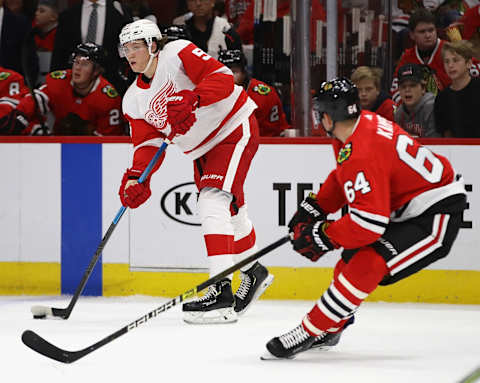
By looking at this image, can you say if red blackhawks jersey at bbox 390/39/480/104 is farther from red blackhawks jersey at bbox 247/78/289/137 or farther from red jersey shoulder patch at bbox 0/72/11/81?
red jersey shoulder patch at bbox 0/72/11/81

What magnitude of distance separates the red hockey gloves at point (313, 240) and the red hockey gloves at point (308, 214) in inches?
5.0

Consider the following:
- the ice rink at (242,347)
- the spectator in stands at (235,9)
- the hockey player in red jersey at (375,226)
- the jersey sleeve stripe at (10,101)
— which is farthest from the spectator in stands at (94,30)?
the hockey player in red jersey at (375,226)

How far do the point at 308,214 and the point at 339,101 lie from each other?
40 centimetres

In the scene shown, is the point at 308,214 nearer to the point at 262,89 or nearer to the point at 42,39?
the point at 262,89

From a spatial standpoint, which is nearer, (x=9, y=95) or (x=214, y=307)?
(x=214, y=307)

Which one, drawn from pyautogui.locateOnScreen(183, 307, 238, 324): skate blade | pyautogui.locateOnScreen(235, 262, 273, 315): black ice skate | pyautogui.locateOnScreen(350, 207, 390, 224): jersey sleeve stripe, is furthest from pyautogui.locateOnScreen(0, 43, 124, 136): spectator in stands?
pyautogui.locateOnScreen(350, 207, 390, 224): jersey sleeve stripe

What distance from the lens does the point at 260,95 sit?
4492 millimetres

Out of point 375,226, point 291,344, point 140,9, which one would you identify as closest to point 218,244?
point 291,344

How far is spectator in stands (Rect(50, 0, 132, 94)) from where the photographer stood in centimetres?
479

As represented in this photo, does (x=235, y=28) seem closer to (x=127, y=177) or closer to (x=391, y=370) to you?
(x=127, y=177)

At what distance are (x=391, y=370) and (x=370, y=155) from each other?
2.20ft

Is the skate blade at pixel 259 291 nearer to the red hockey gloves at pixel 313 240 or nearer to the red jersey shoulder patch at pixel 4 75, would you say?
the red hockey gloves at pixel 313 240

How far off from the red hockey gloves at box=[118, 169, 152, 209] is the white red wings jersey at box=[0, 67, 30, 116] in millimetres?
1214

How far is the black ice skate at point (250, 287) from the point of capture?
3793 mm
